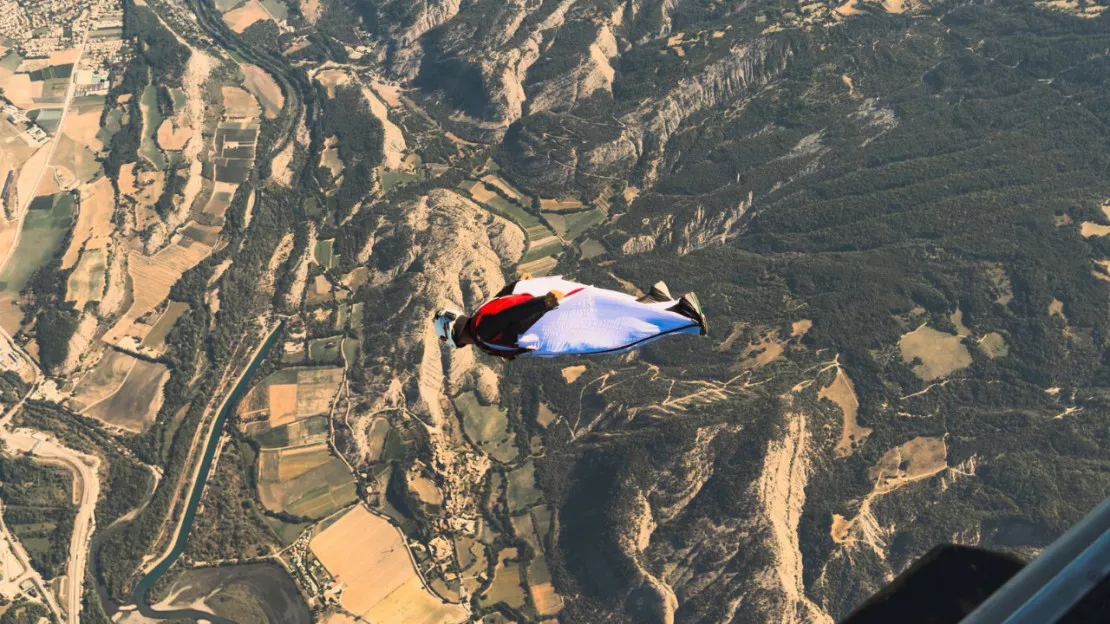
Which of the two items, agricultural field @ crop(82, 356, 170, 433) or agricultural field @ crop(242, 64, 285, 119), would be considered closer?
agricultural field @ crop(82, 356, 170, 433)

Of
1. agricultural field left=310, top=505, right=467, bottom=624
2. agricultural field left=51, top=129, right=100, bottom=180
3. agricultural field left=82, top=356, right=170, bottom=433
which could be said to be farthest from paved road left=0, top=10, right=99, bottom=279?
agricultural field left=310, top=505, right=467, bottom=624

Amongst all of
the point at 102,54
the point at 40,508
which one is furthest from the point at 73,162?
the point at 40,508

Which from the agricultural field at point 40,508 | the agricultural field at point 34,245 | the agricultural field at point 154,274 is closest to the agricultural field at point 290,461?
the agricultural field at point 40,508

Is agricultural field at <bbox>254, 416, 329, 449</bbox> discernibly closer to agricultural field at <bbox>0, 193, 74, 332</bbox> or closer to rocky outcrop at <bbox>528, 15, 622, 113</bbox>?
agricultural field at <bbox>0, 193, 74, 332</bbox>

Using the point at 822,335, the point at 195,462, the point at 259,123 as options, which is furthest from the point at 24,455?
the point at 822,335

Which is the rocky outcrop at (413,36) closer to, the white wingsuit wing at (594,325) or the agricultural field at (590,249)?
the agricultural field at (590,249)

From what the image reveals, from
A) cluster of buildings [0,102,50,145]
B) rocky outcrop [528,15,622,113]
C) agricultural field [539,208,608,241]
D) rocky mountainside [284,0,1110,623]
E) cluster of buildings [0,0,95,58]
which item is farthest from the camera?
cluster of buildings [0,0,95,58]

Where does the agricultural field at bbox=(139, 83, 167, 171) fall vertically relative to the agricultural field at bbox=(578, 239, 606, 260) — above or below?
above
